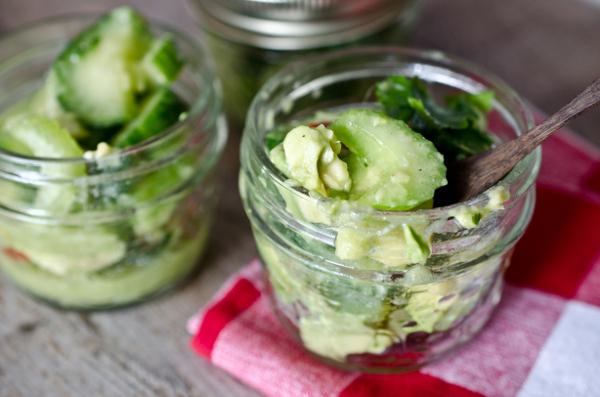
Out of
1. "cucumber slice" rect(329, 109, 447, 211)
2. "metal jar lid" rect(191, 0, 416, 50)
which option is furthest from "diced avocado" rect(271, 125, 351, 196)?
"metal jar lid" rect(191, 0, 416, 50)

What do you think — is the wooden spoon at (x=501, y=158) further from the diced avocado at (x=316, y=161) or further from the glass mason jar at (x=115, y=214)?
the glass mason jar at (x=115, y=214)

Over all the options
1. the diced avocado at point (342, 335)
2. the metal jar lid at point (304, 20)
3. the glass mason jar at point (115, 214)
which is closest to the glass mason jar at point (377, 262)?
the diced avocado at point (342, 335)

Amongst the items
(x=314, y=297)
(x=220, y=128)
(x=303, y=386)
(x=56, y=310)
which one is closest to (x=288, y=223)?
(x=314, y=297)

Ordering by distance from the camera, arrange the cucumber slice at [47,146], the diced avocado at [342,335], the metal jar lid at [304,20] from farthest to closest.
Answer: the metal jar lid at [304,20] < the cucumber slice at [47,146] < the diced avocado at [342,335]

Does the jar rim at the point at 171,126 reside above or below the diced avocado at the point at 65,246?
above

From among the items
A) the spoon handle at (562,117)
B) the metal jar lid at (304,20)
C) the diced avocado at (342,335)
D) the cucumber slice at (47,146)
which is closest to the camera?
the spoon handle at (562,117)

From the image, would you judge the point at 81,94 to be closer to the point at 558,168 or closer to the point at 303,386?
the point at 303,386
